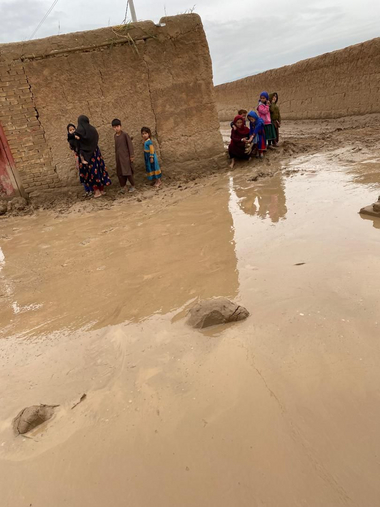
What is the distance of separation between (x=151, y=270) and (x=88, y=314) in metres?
0.73

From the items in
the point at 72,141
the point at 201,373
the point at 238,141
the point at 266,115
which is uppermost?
the point at 72,141

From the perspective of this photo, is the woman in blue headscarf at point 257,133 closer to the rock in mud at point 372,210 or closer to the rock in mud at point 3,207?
Result: the rock in mud at point 372,210

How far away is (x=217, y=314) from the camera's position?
80.1 inches

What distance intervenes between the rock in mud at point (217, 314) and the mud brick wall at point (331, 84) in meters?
10.1

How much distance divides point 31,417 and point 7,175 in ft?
Answer: 17.6

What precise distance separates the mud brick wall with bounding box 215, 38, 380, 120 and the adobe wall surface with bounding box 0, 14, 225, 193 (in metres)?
6.02

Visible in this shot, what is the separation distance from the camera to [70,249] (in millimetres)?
3855

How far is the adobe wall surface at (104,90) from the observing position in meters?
5.45

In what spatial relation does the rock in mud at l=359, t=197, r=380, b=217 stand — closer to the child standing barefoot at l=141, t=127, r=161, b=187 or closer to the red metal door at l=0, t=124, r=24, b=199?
the child standing barefoot at l=141, t=127, r=161, b=187

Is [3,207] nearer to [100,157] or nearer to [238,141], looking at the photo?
[100,157]

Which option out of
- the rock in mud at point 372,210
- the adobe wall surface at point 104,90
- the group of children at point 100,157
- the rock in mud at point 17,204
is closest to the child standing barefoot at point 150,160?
the group of children at point 100,157

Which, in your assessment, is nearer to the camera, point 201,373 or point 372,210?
point 201,373

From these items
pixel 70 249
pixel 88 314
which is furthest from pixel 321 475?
pixel 70 249

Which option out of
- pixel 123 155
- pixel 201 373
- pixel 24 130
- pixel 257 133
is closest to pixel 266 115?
pixel 257 133
